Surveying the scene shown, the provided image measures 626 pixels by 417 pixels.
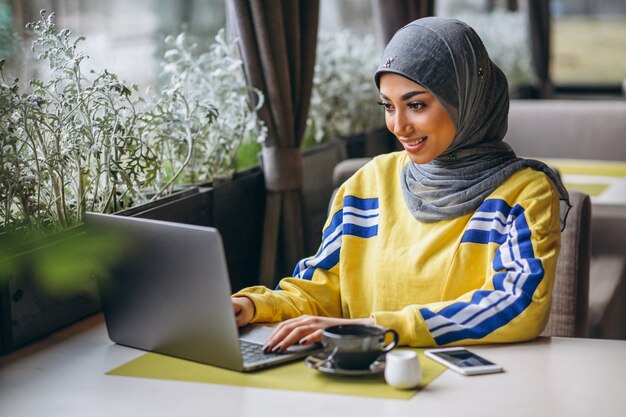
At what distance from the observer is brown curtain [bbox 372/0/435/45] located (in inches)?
176

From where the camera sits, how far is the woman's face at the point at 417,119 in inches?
77.9

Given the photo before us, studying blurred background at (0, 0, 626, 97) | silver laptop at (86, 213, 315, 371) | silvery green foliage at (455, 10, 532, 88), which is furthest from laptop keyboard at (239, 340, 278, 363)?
silvery green foliage at (455, 10, 532, 88)

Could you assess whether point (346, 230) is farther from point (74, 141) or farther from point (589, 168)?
point (589, 168)

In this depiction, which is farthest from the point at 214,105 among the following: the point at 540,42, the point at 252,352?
the point at 540,42

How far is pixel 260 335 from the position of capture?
1909 mm

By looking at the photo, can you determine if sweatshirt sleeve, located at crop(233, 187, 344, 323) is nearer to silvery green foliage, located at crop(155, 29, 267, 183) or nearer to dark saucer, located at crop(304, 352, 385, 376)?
dark saucer, located at crop(304, 352, 385, 376)

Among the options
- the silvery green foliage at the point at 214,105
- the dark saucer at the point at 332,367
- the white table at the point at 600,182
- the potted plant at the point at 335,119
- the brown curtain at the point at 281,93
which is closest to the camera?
the dark saucer at the point at 332,367

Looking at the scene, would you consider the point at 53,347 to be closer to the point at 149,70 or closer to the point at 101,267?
the point at 101,267

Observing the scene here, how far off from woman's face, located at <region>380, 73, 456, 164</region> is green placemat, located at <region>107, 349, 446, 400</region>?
440 millimetres

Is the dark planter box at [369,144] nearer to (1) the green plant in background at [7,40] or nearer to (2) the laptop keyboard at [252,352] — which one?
(1) the green plant in background at [7,40]

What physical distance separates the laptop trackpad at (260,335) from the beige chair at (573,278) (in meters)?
1.01

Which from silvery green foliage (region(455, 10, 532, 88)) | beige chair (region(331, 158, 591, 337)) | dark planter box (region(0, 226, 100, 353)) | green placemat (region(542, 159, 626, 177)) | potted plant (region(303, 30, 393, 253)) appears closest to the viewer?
dark planter box (region(0, 226, 100, 353))

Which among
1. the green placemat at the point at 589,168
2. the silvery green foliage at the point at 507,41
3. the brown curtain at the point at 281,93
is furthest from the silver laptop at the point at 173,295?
the silvery green foliage at the point at 507,41

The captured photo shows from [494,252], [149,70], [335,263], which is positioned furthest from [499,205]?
[149,70]
